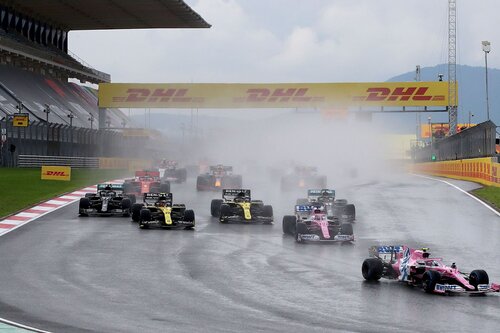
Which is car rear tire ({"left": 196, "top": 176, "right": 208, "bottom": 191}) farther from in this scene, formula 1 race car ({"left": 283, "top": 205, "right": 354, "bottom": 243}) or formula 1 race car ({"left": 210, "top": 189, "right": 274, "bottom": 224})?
formula 1 race car ({"left": 283, "top": 205, "right": 354, "bottom": 243})

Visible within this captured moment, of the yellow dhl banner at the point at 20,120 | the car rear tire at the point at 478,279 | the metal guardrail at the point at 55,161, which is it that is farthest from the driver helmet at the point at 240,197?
the metal guardrail at the point at 55,161

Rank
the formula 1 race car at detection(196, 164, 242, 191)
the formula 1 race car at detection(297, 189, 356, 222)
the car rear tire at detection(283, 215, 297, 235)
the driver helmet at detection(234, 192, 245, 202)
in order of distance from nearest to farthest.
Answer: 1. the car rear tire at detection(283, 215, 297, 235)
2. the formula 1 race car at detection(297, 189, 356, 222)
3. the driver helmet at detection(234, 192, 245, 202)
4. the formula 1 race car at detection(196, 164, 242, 191)

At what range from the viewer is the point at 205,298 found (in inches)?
523

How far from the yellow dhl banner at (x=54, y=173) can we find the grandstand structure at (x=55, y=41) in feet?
78.3

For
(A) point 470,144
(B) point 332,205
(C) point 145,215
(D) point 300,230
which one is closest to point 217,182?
(B) point 332,205

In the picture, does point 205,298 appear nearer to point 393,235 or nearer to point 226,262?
point 226,262

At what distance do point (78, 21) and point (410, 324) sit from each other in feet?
273

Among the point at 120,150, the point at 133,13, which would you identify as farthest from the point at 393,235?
the point at 133,13

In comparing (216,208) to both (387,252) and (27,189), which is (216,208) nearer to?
(27,189)

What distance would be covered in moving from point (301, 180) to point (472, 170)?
36.5 feet

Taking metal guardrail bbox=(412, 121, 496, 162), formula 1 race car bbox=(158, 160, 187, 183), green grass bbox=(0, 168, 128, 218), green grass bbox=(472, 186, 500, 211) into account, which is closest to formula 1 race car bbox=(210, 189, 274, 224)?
green grass bbox=(0, 168, 128, 218)

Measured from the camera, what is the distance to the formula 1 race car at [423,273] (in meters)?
14.0

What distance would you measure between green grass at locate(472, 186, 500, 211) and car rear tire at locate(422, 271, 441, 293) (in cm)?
1702

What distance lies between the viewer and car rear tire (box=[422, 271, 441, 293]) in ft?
46.2
